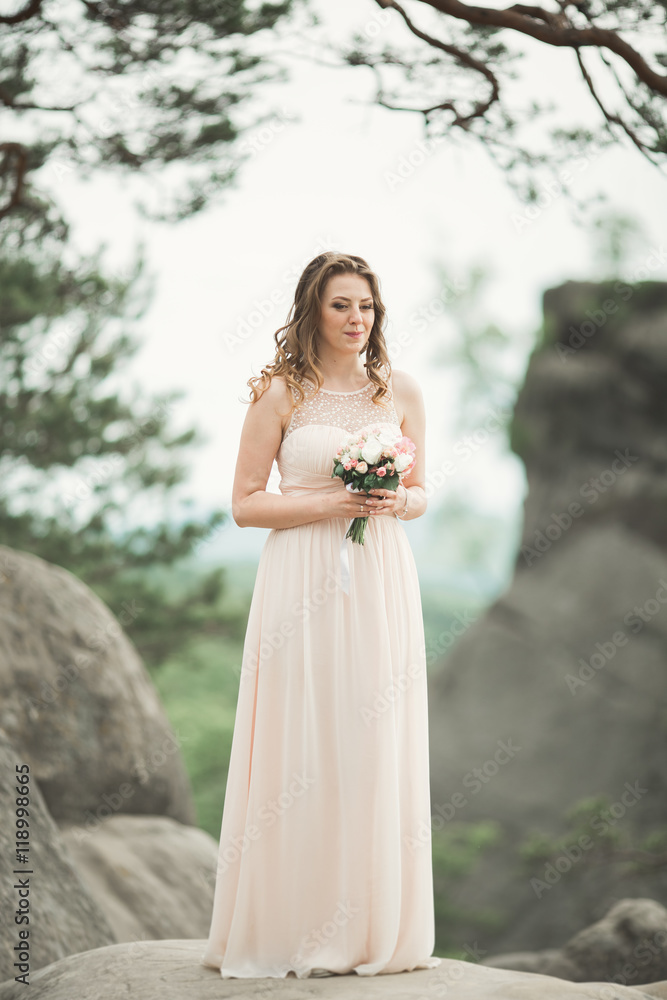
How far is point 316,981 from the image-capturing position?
3.58m

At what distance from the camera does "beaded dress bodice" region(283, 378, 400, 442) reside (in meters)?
3.98

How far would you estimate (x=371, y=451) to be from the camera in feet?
11.6

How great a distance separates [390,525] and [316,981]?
5.87ft

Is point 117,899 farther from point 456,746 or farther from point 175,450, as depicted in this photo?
point 456,746

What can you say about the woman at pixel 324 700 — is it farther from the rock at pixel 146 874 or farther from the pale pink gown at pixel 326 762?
the rock at pixel 146 874

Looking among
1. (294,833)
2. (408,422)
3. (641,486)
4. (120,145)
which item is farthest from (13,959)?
(641,486)

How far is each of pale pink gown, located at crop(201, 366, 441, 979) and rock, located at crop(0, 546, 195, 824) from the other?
10.3ft

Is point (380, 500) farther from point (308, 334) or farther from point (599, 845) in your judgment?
point (599, 845)

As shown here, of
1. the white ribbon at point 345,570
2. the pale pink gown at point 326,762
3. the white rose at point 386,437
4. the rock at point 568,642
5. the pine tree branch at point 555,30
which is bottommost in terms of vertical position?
the rock at point 568,642

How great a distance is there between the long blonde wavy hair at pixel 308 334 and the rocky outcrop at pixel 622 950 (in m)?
5.13

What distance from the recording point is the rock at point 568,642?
15344 mm

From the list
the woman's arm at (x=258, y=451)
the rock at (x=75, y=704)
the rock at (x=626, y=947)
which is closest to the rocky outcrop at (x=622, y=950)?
the rock at (x=626, y=947)

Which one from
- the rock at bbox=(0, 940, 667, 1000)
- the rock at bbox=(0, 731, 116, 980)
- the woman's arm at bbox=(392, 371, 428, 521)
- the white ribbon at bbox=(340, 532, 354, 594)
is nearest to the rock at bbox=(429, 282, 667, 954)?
the rock at bbox=(0, 731, 116, 980)

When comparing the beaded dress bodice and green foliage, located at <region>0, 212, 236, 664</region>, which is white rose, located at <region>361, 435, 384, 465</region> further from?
green foliage, located at <region>0, 212, 236, 664</region>
